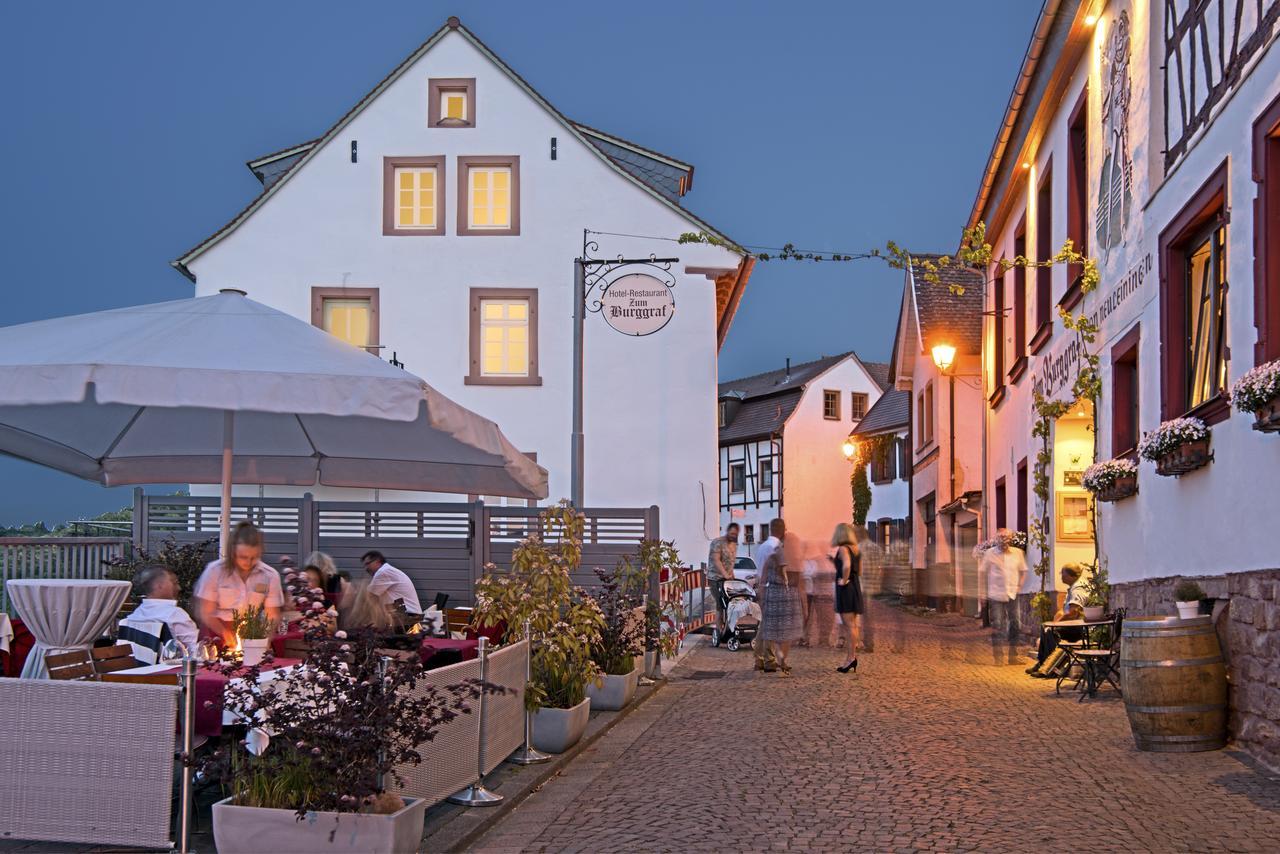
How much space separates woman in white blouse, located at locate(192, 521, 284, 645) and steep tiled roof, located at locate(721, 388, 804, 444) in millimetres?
50134

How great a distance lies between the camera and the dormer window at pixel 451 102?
24031mm

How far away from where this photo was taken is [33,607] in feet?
22.9

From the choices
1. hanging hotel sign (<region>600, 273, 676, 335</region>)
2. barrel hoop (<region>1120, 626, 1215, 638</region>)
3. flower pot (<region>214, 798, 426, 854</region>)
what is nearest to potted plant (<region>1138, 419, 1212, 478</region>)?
barrel hoop (<region>1120, 626, 1215, 638</region>)

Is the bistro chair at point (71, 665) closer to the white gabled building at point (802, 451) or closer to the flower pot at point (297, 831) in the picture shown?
the flower pot at point (297, 831)

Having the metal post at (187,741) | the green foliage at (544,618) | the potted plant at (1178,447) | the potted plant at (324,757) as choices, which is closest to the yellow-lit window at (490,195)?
the green foliage at (544,618)

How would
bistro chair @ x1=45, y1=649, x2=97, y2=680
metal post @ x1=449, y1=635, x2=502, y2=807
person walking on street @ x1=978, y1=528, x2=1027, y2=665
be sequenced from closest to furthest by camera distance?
bistro chair @ x1=45, y1=649, x2=97, y2=680
metal post @ x1=449, y1=635, x2=502, y2=807
person walking on street @ x1=978, y1=528, x2=1027, y2=665

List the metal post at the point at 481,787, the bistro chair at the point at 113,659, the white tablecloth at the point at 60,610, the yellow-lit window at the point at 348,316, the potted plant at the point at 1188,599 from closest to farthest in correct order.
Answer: the bistro chair at the point at 113,659
the white tablecloth at the point at 60,610
the metal post at the point at 481,787
the potted plant at the point at 1188,599
the yellow-lit window at the point at 348,316

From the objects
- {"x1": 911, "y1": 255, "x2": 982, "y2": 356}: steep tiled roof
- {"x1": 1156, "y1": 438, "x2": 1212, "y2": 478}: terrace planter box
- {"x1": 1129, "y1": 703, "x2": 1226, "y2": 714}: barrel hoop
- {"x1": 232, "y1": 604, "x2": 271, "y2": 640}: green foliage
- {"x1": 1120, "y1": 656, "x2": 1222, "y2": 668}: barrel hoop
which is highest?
{"x1": 911, "y1": 255, "x2": 982, "y2": 356}: steep tiled roof

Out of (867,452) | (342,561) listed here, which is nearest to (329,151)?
(342,561)

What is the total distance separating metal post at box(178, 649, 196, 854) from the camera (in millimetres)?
5516

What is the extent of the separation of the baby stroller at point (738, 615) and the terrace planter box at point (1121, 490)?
6326 millimetres

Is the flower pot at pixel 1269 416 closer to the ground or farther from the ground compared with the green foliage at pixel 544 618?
farther from the ground

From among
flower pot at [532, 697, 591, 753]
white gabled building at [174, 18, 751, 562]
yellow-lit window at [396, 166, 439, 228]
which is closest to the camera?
flower pot at [532, 697, 591, 753]

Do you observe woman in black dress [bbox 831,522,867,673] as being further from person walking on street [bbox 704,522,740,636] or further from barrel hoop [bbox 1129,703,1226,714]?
barrel hoop [bbox 1129,703,1226,714]
